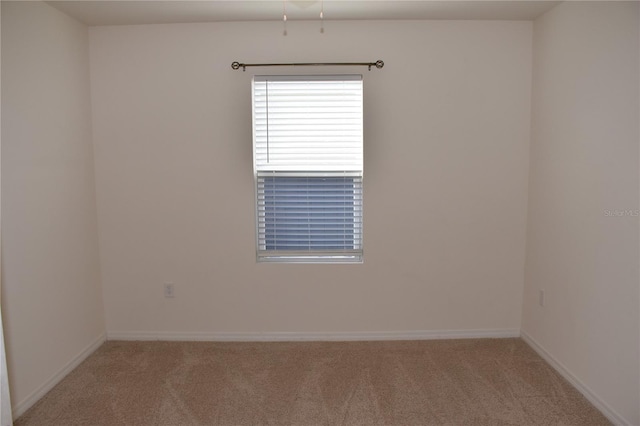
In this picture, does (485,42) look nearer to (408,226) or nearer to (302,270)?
(408,226)

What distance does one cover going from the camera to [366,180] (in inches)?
128

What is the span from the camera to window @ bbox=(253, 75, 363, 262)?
10.6 feet

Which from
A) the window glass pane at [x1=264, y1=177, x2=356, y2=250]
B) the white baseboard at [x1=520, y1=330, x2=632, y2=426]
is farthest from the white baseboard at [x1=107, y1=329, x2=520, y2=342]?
the window glass pane at [x1=264, y1=177, x2=356, y2=250]

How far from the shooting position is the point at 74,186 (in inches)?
119

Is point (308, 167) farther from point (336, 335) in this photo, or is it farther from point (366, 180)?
point (336, 335)

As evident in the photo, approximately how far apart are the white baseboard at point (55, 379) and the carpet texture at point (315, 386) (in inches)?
1.7

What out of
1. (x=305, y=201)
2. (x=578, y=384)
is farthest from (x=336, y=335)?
(x=578, y=384)

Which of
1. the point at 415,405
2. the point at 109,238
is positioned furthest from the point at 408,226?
the point at 109,238

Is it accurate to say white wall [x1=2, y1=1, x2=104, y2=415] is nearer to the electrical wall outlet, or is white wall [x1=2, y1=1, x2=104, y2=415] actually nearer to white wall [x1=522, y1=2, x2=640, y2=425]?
the electrical wall outlet

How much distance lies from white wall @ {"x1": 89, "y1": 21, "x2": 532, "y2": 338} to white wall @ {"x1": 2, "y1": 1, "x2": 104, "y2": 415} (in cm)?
18

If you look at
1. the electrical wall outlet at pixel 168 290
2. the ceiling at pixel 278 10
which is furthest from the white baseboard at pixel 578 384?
the electrical wall outlet at pixel 168 290

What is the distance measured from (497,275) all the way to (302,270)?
158cm

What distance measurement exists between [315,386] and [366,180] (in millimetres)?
1549

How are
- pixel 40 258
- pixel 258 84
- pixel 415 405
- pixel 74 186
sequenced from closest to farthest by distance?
pixel 415 405 → pixel 40 258 → pixel 74 186 → pixel 258 84
